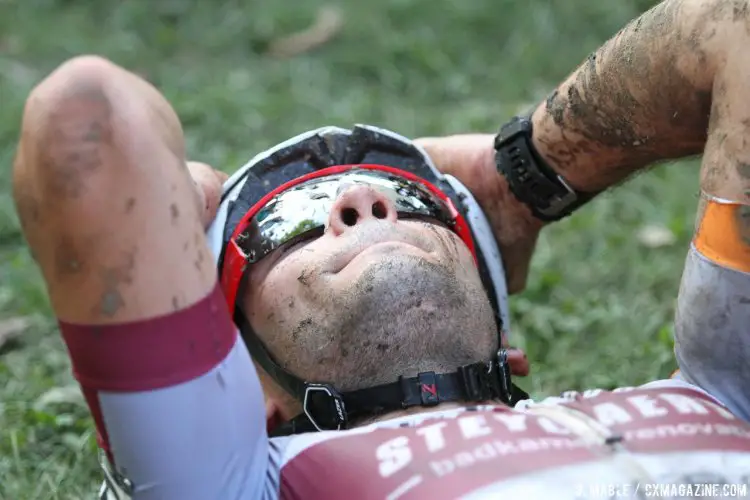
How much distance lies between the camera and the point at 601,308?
105 inches

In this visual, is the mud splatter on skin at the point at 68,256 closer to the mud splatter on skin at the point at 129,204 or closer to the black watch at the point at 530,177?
the mud splatter on skin at the point at 129,204

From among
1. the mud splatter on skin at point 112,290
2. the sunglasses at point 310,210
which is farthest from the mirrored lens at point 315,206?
the mud splatter on skin at point 112,290

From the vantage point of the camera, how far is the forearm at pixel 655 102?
155 centimetres

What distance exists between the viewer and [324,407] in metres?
1.63

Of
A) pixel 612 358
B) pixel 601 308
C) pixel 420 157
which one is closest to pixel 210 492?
pixel 420 157

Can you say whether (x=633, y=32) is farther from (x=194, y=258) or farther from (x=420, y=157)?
(x=194, y=258)

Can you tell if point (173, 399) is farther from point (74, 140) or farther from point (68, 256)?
point (74, 140)

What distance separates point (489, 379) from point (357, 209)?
14.8 inches

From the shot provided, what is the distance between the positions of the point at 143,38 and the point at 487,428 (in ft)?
11.6

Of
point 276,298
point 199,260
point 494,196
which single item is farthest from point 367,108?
point 199,260

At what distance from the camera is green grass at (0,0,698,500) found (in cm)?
235

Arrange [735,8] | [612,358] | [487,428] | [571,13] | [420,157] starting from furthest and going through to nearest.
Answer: [571,13] → [612,358] → [420,157] → [735,8] → [487,428]

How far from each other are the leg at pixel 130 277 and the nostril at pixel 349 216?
18.0 inches

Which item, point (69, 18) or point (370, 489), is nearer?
point (370, 489)
